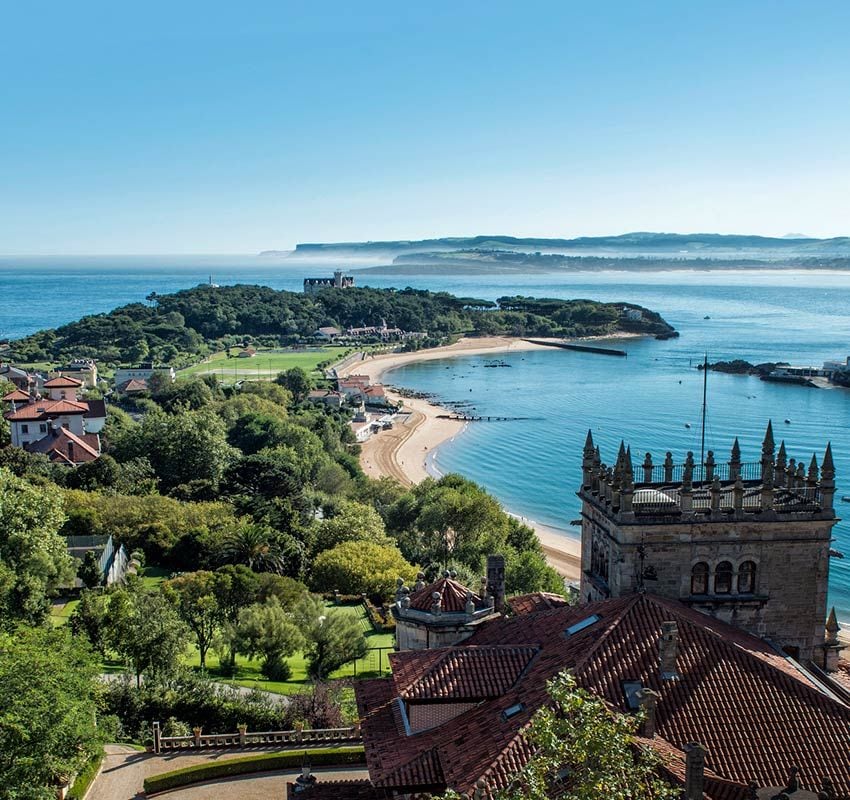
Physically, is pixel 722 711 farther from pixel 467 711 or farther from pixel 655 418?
pixel 655 418

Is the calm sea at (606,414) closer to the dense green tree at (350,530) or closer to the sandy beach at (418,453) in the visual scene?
the sandy beach at (418,453)

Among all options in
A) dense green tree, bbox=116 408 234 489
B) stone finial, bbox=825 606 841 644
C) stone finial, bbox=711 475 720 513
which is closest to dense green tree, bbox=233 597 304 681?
stone finial, bbox=711 475 720 513

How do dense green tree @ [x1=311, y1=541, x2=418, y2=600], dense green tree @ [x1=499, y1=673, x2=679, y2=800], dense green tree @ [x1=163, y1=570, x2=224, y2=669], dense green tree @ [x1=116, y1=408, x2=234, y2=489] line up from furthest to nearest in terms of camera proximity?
1. dense green tree @ [x1=116, y1=408, x2=234, y2=489]
2. dense green tree @ [x1=311, y1=541, x2=418, y2=600]
3. dense green tree @ [x1=163, y1=570, x2=224, y2=669]
4. dense green tree @ [x1=499, y1=673, x2=679, y2=800]

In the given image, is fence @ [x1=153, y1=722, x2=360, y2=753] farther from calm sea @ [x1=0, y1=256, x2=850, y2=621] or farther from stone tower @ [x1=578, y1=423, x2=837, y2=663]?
calm sea @ [x1=0, y1=256, x2=850, y2=621]

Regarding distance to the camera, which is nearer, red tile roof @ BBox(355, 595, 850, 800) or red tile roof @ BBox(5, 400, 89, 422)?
red tile roof @ BBox(355, 595, 850, 800)

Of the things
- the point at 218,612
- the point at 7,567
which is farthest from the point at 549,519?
the point at 7,567

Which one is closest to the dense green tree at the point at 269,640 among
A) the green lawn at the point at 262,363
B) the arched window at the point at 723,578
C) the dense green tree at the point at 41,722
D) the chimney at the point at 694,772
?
the dense green tree at the point at 41,722
